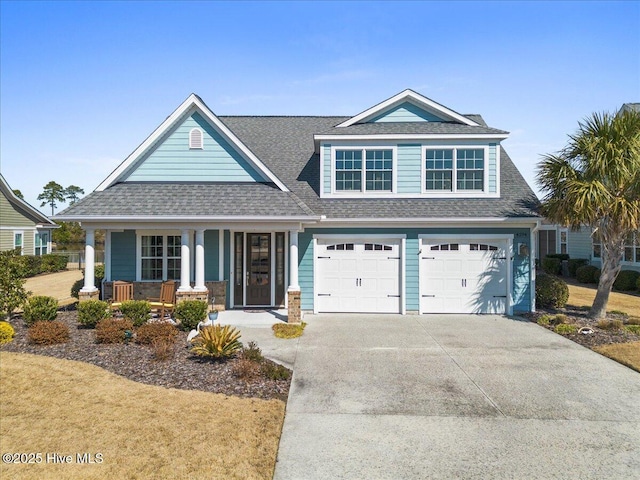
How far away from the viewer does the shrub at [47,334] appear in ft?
31.7

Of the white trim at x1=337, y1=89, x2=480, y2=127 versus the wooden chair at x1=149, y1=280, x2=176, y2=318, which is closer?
the wooden chair at x1=149, y1=280, x2=176, y2=318

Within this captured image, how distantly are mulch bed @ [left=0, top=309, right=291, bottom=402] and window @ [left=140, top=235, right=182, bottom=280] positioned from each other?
3427mm

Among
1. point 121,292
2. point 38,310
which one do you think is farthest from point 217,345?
point 121,292

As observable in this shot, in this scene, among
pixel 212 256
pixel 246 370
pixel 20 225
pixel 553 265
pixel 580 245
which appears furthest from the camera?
pixel 20 225

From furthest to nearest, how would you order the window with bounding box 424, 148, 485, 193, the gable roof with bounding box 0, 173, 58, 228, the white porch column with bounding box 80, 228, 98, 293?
the gable roof with bounding box 0, 173, 58, 228 → the window with bounding box 424, 148, 485, 193 → the white porch column with bounding box 80, 228, 98, 293

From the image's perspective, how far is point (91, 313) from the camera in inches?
432

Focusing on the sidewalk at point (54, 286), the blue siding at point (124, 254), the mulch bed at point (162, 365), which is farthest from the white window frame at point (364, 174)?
the sidewalk at point (54, 286)

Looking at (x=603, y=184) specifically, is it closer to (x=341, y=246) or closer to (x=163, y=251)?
(x=341, y=246)

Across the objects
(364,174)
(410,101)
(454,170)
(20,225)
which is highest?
(410,101)

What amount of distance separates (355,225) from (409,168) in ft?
9.81

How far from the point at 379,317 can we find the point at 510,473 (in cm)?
852

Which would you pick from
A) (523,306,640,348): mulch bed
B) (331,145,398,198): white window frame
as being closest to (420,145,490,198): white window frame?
(331,145,398,198): white window frame

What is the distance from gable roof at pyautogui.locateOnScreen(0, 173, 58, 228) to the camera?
26703mm

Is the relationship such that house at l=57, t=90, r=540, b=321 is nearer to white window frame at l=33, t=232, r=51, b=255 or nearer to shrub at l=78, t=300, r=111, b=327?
shrub at l=78, t=300, r=111, b=327
